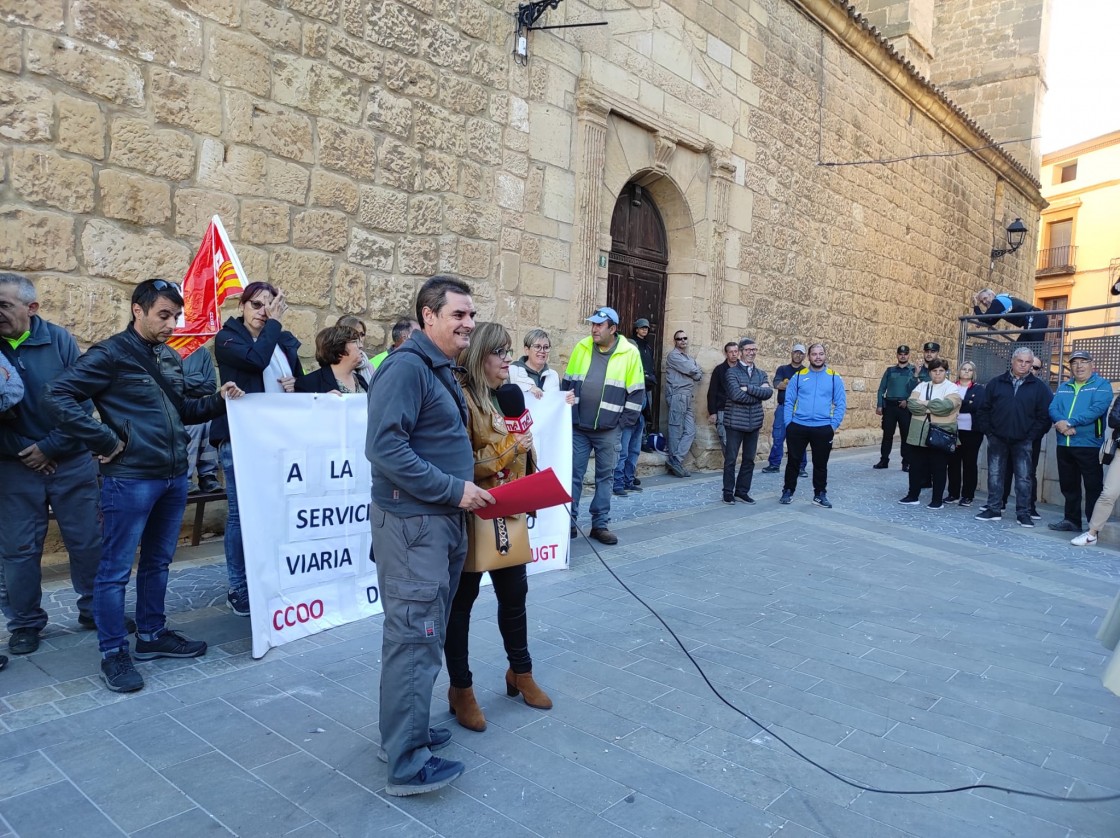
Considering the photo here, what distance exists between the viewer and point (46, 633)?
3943 millimetres

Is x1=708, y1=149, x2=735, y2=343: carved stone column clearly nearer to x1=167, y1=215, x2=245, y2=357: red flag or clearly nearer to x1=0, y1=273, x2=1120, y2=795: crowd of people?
x1=0, y1=273, x2=1120, y2=795: crowd of people

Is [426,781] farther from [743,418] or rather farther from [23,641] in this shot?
[743,418]

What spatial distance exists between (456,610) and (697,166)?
8940mm

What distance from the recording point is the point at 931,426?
360 inches

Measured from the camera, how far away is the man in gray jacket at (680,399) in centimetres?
1005

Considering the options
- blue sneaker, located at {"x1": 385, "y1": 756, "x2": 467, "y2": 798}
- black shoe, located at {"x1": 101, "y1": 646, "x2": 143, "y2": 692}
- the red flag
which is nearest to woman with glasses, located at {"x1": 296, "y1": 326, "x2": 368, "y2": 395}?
the red flag

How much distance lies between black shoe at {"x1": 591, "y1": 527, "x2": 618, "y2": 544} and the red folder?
3.52 metres

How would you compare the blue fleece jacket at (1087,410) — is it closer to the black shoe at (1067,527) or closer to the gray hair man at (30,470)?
the black shoe at (1067,527)

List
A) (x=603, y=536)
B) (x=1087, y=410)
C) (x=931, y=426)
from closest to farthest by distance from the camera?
(x=603, y=536) → (x=1087, y=410) → (x=931, y=426)

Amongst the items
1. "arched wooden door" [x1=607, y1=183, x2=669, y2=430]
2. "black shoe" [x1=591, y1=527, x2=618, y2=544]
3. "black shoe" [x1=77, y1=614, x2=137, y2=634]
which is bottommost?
"black shoe" [x1=77, y1=614, x2=137, y2=634]

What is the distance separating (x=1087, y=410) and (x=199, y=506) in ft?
27.7

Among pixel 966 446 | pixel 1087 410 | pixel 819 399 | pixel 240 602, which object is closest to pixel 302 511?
pixel 240 602

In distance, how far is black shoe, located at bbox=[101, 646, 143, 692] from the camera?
3324 millimetres

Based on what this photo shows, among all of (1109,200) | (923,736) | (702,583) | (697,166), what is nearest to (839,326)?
(697,166)
